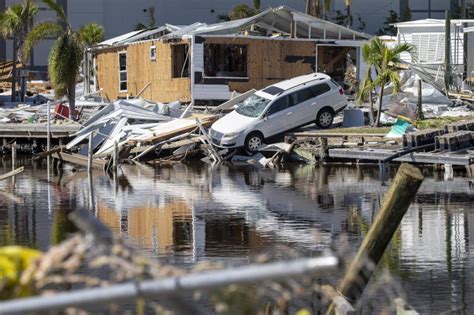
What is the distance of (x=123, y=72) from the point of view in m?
49.8

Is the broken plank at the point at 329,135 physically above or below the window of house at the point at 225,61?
below

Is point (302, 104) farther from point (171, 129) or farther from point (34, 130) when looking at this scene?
point (34, 130)

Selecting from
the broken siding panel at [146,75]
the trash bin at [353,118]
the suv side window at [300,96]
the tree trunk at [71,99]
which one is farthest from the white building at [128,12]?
the suv side window at [300,96]

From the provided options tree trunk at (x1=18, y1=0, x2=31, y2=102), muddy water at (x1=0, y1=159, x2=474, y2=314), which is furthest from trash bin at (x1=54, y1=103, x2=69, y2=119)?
tree trunk at (x1=18, y1=0, x2=31, y2=102)

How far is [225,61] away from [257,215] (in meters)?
22.5

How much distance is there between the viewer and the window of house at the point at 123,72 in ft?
163

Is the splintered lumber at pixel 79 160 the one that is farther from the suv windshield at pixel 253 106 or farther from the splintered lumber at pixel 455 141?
the splintered lumber at pixel 455 141

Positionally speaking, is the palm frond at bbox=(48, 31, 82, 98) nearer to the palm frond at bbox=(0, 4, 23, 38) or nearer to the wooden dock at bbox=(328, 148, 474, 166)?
the wooden dock at bbox=(328, 148, 474, 166)

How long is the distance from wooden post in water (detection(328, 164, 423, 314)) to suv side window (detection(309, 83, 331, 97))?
85.2 ft

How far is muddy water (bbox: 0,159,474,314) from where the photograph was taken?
54.1 feet

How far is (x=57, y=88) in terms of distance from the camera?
4394cm

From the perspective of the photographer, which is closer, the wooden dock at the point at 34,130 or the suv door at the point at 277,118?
the suv door at the point at 277,118

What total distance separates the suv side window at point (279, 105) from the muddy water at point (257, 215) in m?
2.85

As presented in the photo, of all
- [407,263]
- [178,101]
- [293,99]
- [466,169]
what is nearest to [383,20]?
[178,101]
